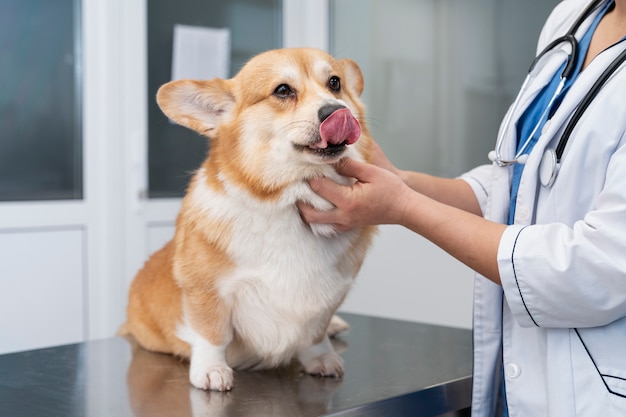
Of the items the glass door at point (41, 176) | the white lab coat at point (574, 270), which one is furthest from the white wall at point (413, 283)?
the white lab coat at point (574, 270)

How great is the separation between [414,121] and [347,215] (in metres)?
1.91

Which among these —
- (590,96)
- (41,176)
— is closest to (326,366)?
(590,96)

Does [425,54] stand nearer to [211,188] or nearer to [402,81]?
[402,81]

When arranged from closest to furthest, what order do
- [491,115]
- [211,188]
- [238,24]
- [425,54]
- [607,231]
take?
[607,231]
[211,188]
[491,115]
[425,54]
[238,24]

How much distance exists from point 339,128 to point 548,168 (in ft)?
1.07

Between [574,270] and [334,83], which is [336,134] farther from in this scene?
[574,270]

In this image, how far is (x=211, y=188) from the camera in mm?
1286

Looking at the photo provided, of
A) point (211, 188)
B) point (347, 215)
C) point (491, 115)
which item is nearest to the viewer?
point (347, 215)

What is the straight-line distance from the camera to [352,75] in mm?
1480

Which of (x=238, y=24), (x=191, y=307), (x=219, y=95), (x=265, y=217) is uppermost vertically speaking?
(x=238, y=24)

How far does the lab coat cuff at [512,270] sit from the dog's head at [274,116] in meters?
0.30

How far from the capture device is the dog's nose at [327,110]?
1.14m

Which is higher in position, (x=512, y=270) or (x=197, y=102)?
(x=197, y=102)

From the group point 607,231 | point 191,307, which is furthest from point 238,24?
point 607,231
